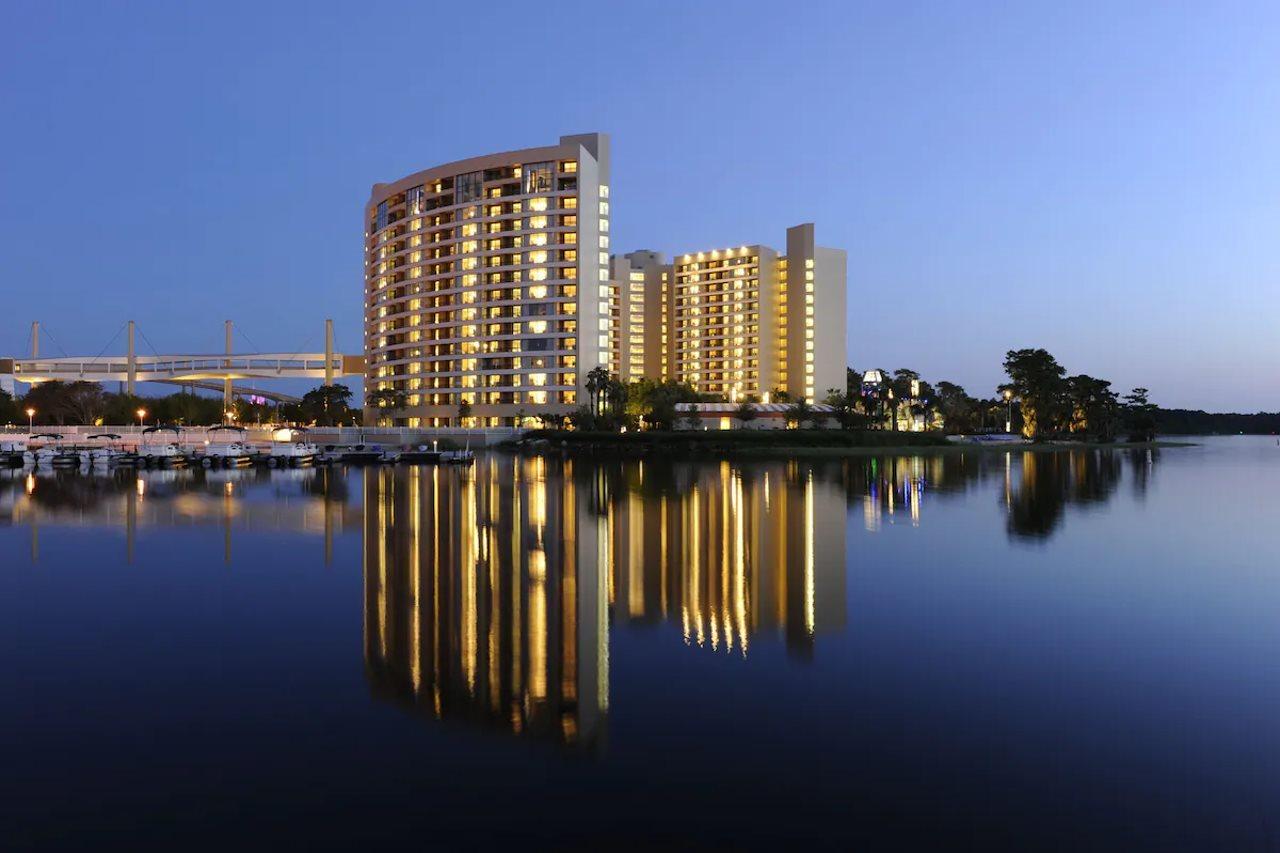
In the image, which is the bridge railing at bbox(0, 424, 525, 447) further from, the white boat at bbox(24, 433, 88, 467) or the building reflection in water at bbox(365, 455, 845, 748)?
the building reflection in water at bbox(365, 455, 845, 748)

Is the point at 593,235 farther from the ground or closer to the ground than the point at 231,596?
farther from the ground

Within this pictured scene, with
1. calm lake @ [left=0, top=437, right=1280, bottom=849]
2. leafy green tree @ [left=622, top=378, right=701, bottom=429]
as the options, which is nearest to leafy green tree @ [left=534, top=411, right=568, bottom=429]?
leafy green tree @ [left=622, top=378, right=701, bottom=429]

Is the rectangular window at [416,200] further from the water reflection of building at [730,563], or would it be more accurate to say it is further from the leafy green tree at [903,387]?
the water reflection of building at [730,563]

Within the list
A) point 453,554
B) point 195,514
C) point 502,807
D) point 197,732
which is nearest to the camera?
point 502,807

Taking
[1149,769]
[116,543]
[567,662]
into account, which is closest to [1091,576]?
[1149,769]

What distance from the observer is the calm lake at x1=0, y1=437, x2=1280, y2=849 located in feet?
26.6

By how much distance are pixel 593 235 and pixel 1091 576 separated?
12909 centimetres

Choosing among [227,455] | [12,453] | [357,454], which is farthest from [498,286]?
[12,453]

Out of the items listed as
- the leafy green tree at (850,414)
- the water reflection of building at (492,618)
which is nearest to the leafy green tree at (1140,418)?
the leafy green tree at (850,414)

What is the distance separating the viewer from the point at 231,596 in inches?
730

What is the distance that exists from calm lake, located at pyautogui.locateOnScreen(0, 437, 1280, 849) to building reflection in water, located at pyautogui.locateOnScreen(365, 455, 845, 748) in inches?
4.4

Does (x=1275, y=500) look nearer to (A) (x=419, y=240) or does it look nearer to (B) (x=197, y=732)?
(B) (x=197, y=732)

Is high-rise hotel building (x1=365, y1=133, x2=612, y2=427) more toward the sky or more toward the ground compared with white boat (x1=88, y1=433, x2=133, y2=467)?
more toward the sky

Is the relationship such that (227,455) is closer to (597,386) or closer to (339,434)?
(339,434)
